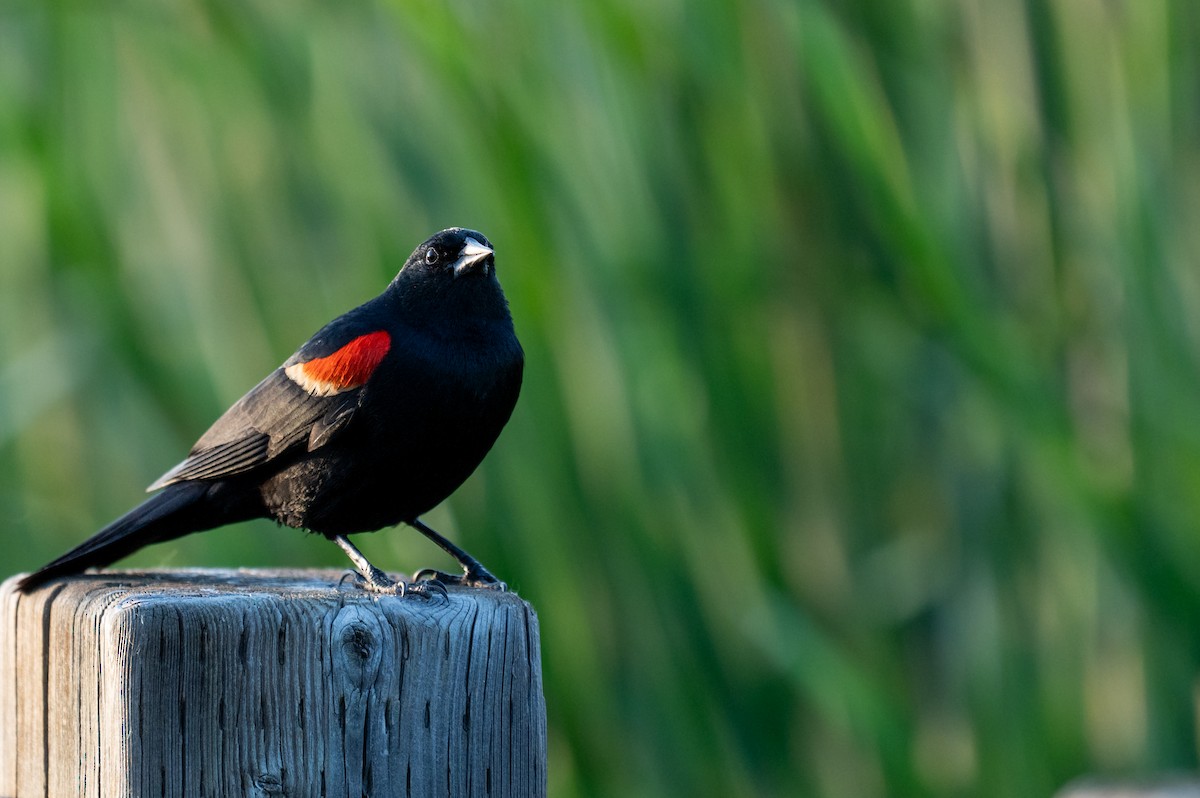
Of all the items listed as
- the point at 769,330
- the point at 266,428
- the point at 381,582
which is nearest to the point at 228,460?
the point at 266,428

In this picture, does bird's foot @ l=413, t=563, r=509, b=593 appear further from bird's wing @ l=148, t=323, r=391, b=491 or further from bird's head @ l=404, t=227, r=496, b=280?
bird's head @ l=404, t=227, r=496, b=280

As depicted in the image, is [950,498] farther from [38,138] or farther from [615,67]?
[38,138]

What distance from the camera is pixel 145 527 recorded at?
222 cm

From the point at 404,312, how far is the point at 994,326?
1346 millimetres

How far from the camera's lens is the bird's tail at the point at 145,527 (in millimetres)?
2006

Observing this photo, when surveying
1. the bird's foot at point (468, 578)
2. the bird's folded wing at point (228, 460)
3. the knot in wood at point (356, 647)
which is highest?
the bird's folded wing at point (228, 460)

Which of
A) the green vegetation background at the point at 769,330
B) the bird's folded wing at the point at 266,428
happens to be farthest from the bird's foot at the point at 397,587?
the green vegetation background at the point at 769,330

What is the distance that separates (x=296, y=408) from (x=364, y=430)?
0.44 ft

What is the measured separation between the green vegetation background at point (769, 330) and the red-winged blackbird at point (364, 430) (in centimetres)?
87

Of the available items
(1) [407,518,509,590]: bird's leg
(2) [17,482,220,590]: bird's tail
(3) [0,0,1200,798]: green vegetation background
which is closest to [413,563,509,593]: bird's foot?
(1) [407,518,509,590]: bird's leg

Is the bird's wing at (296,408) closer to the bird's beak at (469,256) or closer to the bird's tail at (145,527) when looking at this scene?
the bird's tail at (145,527)

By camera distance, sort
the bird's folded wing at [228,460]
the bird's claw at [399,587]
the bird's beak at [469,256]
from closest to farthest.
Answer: the bird's claw at [399,587], the bird's folded wing at [228,460], the bird's beak at [469,256]

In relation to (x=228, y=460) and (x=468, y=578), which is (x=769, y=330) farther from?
(x=228, y=460)

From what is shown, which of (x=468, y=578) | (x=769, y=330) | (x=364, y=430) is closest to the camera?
(x=364, y=430)
